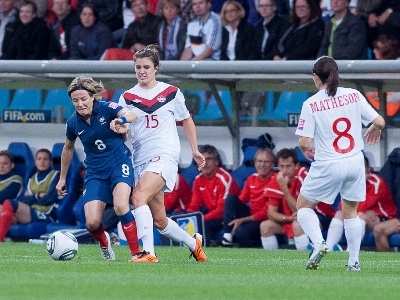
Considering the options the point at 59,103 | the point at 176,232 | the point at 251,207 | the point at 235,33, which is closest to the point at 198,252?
the point at 176,232

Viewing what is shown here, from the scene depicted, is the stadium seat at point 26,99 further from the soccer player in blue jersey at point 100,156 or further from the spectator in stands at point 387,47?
the soccer player in blue jersey at point 100,156

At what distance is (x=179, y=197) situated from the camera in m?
15.0

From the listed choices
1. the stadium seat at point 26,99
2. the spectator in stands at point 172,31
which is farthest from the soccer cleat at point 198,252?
the stadium seat at point 26,99

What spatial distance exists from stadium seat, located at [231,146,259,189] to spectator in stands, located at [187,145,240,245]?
275mm

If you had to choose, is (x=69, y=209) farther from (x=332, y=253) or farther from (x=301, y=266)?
(x=301, y=266)

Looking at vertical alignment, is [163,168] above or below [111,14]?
below

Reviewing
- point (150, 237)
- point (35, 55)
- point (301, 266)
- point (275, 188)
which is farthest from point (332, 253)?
point (35, 55)

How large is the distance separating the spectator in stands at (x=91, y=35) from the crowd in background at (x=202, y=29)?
15mm

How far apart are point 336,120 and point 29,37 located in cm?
905

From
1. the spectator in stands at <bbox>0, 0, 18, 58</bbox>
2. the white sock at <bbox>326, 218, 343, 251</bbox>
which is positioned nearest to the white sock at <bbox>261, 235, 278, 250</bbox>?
the white sock at <bbox>326, 218, 343, 251</bbox>

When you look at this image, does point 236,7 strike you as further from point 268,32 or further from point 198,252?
point 198,252

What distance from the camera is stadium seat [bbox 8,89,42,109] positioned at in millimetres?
16766

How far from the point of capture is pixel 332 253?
12.4 meters

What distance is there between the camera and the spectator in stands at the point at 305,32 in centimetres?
1453
